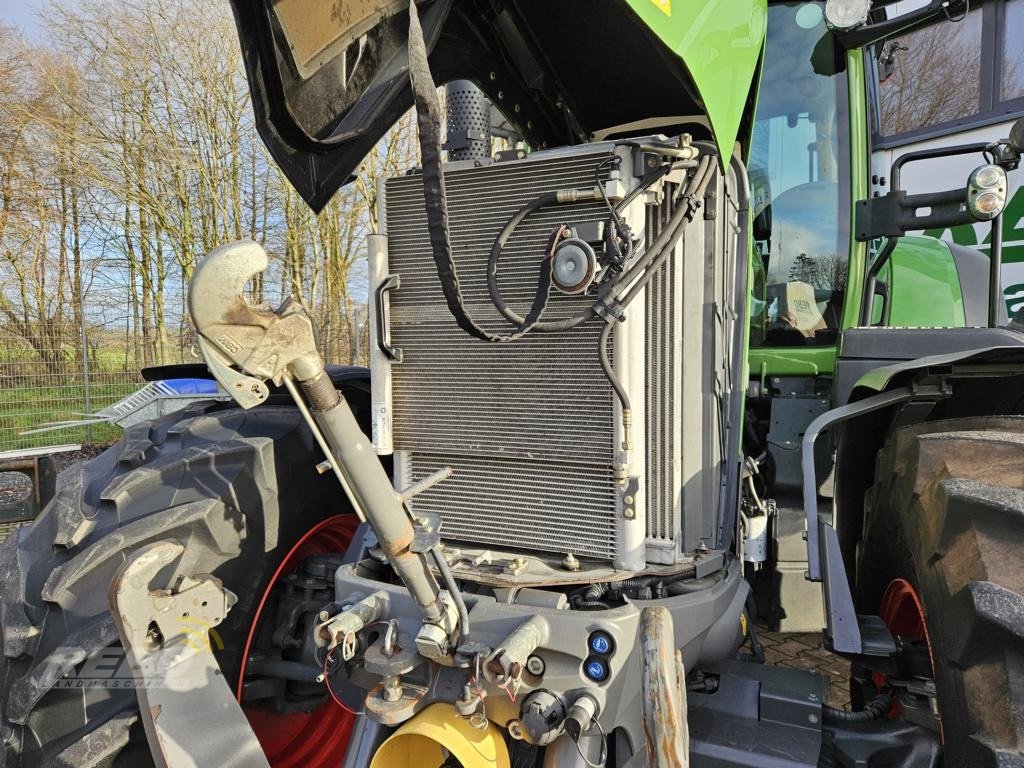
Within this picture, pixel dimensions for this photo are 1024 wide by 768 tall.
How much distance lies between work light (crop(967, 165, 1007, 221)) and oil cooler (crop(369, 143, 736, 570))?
2.80 ft

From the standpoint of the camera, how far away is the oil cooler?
6.05ft

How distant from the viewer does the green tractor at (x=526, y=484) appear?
146 cm

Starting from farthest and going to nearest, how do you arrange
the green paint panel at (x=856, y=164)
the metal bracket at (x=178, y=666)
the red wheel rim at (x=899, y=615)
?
the green paint panel at (x=856, y=164), the red wheel rim at (x=899, y=615), the metal bracket at (x=178, y=666)

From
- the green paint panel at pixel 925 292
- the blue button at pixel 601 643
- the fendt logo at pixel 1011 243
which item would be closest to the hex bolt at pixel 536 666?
the blue button at pixel 601 643

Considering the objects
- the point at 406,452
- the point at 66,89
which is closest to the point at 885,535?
the point at 406,452

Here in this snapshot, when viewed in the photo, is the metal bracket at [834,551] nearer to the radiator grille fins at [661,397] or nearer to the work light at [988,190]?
the radiator grille fins at [661,397]

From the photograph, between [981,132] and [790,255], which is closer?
[790,255]

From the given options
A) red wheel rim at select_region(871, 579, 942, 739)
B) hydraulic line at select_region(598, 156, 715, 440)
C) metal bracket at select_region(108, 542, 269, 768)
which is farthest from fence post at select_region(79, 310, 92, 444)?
red wheel rim at select_region(871, 579, 942, 739)

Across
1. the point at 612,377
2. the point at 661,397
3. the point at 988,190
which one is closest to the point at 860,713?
the point at 661,397

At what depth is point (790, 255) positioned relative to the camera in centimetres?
303

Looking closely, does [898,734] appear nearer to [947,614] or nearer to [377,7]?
[947,614]

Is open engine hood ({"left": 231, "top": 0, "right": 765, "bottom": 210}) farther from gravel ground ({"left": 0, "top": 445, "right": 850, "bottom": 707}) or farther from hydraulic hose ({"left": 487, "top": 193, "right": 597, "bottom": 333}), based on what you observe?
gravel ground ({"left": 0, "top": 445, "right": 850, "bottom": 707})

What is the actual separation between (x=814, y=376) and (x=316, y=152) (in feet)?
7.10

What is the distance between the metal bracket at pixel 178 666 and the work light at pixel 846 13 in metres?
2.83
